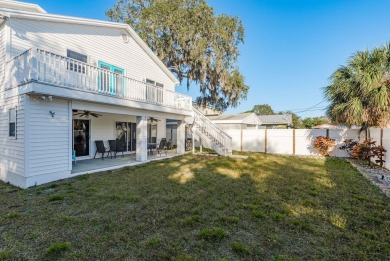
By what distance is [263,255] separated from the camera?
114 inches

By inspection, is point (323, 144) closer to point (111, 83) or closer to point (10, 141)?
Answer: point (111, 83)

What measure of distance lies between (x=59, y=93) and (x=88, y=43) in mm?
4364

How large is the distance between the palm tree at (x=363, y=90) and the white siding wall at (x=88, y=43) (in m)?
10.1

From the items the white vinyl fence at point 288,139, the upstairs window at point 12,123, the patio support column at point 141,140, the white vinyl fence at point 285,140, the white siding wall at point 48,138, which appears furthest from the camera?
the white vinyl fence at point 285,140

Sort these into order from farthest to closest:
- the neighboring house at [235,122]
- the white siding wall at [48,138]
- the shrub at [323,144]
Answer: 1. the neighboring house at [235,122]
2. the shrub at [323,144]
3. the white siding wall at [48,138]

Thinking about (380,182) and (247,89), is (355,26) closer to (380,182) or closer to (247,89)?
(247,89)

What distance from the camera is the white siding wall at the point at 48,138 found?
6.09 metres

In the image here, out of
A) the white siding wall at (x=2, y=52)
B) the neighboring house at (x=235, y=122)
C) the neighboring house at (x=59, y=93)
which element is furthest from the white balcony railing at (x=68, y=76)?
the neighboring house at (x=235, y=122)

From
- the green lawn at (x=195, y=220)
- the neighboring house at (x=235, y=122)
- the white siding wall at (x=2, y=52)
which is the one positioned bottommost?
the green lawn at (x=195, y=220)

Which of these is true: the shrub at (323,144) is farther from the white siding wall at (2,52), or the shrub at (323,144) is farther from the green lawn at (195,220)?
the white siding wall at (2,52)

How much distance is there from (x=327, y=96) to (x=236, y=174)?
274 inches

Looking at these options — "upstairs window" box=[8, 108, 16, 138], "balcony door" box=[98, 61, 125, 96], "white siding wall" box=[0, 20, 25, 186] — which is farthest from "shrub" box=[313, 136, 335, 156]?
"upstairs window" box=[8, 108, 16, 138]

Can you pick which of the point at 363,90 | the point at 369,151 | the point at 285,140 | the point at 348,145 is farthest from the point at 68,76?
the point at 348,145

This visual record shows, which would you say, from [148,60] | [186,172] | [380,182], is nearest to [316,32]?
[148,60]
